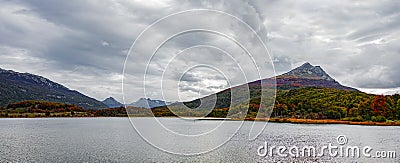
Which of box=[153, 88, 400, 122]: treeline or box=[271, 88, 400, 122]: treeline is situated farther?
box=[153, 88, 400, 122]: treeline

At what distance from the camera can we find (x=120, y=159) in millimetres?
37781

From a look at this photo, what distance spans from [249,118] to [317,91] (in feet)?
202

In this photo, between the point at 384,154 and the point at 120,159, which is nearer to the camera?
the point at 120,159

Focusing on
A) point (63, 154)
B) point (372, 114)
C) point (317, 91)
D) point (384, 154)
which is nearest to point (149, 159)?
point (63, 154)

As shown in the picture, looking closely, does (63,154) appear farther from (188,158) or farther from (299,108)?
(299,108)

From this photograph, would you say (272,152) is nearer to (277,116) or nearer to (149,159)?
(149,159)

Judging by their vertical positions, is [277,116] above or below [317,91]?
below

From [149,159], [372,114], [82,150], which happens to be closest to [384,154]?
[149,159]

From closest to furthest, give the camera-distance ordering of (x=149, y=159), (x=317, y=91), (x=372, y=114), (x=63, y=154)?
(x=149, y=159) < (x=63, y=154) < (x=372, y=114) < (x=317, y=91)

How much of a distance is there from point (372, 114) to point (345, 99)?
32314 millimetres

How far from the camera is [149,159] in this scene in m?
37.7

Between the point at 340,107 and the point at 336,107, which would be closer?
the point at 336,107

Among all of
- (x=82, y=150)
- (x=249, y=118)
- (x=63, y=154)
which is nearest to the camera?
(x=63, y=154)

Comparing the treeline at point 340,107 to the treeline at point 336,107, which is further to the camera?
the treeline at point 336,107
